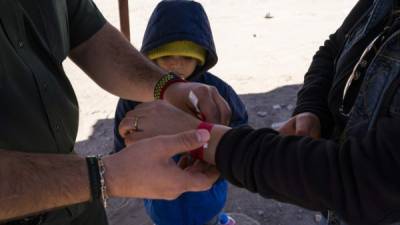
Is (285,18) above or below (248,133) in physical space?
below

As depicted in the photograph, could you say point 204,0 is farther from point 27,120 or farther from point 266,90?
point 27,120

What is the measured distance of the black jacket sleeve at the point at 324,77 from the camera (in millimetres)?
1751

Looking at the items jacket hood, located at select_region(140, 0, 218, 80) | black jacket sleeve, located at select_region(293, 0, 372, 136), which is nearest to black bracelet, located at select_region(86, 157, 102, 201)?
black jacket sleeve, located at select_region(293, 0, 372, 136)

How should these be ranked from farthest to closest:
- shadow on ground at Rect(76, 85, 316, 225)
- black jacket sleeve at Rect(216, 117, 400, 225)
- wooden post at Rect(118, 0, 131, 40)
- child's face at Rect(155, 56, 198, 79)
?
wooden post at Rect(118, 0, 131, 40) < shadow on ground at Rect(76, 85, 316, 225) < child's face at Rect(155, 56, 198, 79) < black jacket sleeve at Rect(216, 117, 400, 225)

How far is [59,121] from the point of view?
175 centimetres

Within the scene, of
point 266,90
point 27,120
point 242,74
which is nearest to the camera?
point 27,120

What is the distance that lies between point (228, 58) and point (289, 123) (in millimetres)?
4576

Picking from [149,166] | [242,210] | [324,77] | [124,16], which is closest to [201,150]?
[149,166]

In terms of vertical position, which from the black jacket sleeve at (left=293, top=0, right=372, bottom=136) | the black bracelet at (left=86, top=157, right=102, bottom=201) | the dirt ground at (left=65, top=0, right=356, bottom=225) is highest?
the black jacket sleeve at (left=293, top=0, right=372, bottom=136)

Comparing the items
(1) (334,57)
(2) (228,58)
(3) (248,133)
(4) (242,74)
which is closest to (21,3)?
(3) (248,133)

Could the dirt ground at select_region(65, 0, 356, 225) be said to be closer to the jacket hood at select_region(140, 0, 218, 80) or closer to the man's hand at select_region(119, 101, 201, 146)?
the jacket hood at select_region(140, 0, 218, 80)

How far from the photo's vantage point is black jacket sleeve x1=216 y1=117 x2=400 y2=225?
120 centimetres

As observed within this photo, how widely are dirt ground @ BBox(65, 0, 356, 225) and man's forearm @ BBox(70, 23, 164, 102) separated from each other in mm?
1670

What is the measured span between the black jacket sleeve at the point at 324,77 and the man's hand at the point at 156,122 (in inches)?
17.8
